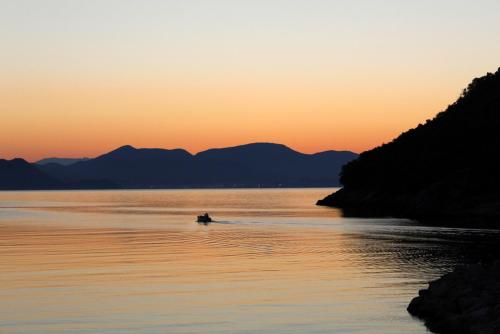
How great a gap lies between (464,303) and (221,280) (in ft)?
72.3

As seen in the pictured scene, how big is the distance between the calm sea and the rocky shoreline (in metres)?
1.13

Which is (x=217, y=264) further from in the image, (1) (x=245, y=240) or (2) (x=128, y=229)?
(2) (x=128, y=229)

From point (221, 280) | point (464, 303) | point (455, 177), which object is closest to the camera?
point (464, 303)

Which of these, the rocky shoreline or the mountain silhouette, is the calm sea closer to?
the rocky shoreline

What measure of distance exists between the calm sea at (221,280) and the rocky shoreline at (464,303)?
1.13 m

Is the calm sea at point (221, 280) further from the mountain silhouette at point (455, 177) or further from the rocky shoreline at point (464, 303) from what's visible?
the mountain silhouette at point (455, 177)

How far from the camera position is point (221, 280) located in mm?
55156

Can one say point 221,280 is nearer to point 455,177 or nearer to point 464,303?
point 464,303

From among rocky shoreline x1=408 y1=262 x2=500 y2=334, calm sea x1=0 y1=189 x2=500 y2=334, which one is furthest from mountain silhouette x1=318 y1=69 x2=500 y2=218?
rocky shoreline x1=408 y1=262 x2=500 y2=334

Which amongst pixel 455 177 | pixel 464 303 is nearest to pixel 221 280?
pixel 464 303

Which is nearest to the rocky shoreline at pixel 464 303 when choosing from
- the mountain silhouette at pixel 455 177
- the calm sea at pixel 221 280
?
the calm sea at pixel 221 280

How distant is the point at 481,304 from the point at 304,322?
879 cm

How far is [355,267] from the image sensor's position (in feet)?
210

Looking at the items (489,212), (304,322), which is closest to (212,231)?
(489,212)
